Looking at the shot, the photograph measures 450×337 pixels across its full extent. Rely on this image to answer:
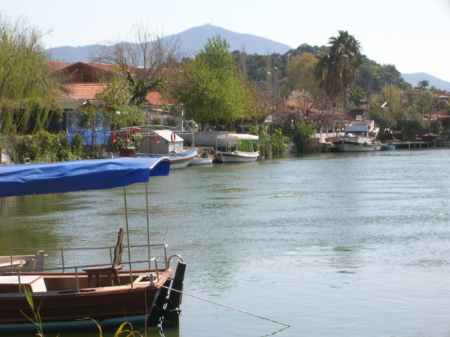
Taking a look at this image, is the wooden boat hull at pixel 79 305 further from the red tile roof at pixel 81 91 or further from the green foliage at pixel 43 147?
the red tile roof at pixel 81 91

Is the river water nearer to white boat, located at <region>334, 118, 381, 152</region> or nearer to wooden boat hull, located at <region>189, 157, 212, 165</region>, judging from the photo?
wooden boat hull, located at <region>189, 157, 212, 165</region>

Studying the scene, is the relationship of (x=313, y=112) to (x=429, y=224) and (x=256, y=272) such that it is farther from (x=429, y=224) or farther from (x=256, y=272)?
(x=256, y=272)

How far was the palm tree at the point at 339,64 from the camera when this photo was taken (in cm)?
7062

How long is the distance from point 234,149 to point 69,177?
146 ft

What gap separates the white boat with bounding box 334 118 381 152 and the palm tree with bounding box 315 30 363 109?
18.7ft

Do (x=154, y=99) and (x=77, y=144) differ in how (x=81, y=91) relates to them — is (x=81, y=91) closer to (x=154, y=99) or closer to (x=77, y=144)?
(x=154, y=99)

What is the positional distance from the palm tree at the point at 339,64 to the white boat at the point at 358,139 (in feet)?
18.7

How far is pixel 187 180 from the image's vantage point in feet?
113

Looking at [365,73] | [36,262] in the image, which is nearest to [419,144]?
[365,73]

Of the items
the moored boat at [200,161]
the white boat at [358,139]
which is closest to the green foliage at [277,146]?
the white boat at [358,139]

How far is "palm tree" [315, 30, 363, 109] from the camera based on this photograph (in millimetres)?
70619

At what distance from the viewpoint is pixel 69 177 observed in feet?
29.3

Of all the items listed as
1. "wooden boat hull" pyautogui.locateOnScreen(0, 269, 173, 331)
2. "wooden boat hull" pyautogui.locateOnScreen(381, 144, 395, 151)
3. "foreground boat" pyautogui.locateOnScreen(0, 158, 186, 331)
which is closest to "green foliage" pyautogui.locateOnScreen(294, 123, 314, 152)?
"wooden boat hull" pyautogui.locateOnScreen(381, 144, 395, 151)

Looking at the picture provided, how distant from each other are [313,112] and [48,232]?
5759 centimetres
